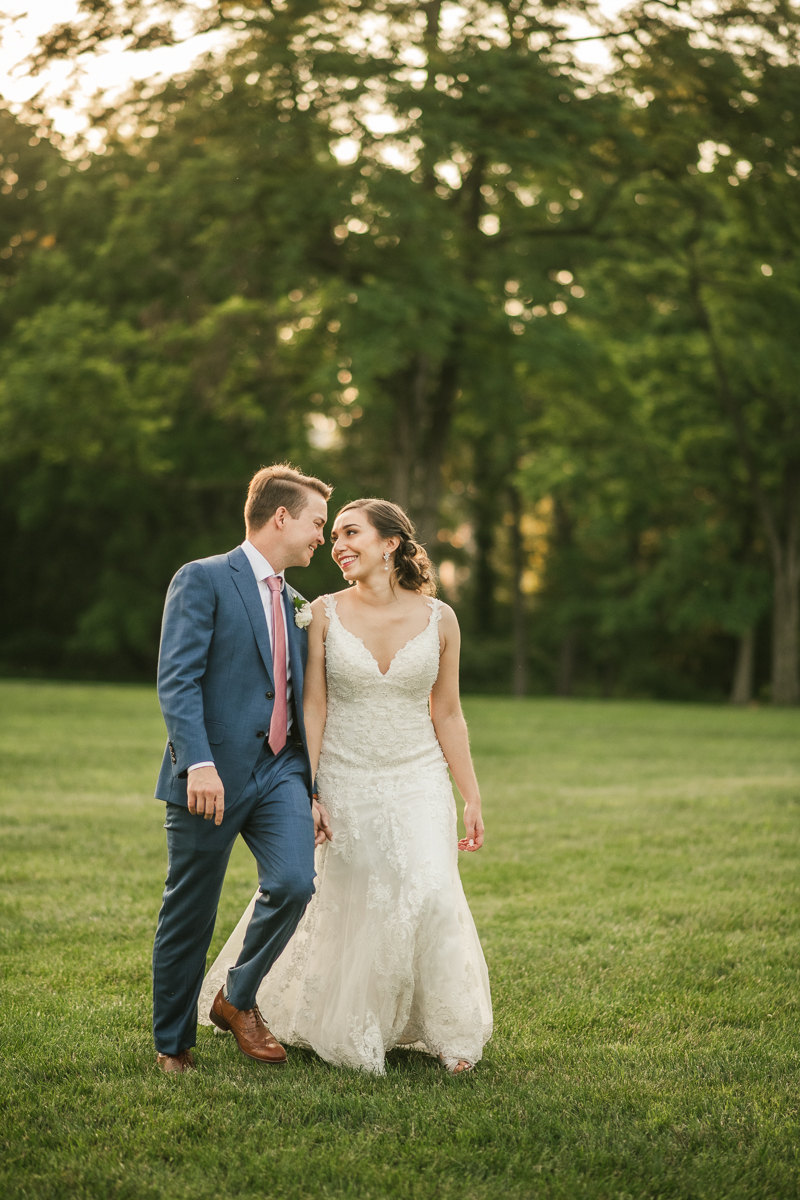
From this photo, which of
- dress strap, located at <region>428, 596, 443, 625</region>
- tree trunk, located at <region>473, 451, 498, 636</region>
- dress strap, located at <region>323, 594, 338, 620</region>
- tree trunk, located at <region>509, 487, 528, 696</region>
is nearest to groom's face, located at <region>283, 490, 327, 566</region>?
dress strap, located at <region>323, 594, 338, 620</region>

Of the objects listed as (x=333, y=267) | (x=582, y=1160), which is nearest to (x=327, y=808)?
(x=582, y=1160)

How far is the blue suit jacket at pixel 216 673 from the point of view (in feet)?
13.1

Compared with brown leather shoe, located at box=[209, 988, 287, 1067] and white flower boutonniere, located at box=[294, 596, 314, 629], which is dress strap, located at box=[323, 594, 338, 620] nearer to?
white flower boutonniere, located at box=[294, 596, 314, 629]

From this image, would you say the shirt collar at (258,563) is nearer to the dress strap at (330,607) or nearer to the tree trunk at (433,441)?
the dress strap at (330,607)

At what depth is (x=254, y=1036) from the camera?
436 cm

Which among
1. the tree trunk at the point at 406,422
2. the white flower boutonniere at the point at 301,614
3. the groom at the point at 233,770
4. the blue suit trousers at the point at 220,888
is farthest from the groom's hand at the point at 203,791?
the tree trunk at the point at 406,422

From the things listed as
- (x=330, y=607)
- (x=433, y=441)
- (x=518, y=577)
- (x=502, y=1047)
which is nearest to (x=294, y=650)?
(x=330, y=607)

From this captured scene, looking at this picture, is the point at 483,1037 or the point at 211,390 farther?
the point at 211,390

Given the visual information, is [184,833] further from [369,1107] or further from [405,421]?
[405,421]

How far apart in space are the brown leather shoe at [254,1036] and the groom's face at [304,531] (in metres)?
1.75

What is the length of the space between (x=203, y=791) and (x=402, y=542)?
4.61 ft

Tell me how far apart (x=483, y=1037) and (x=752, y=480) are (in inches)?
930

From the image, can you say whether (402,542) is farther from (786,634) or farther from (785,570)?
(785,570)

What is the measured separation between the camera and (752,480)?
86.0ft
